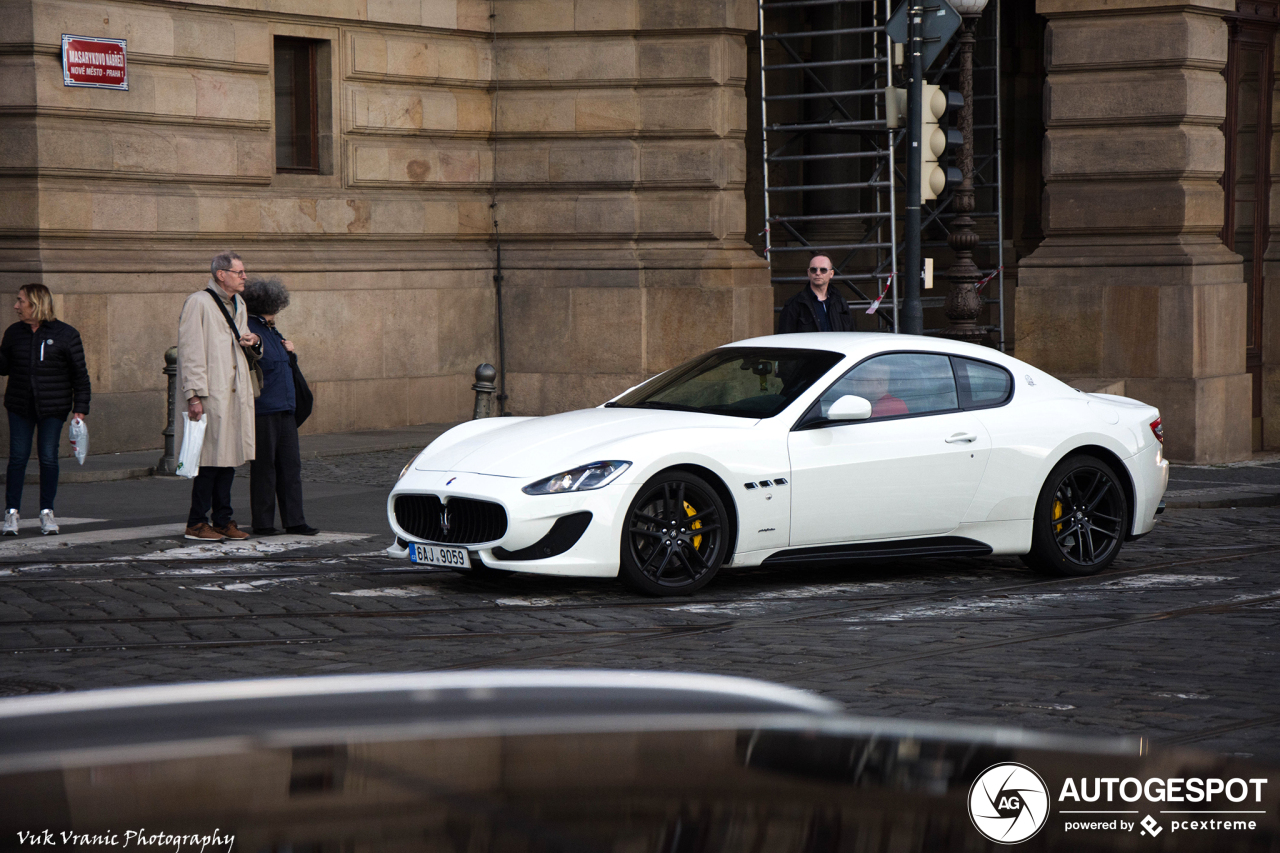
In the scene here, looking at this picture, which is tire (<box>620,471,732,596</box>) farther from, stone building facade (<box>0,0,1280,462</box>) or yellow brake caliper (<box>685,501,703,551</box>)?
stone building facade (<box>0,0,1280,462</box>)

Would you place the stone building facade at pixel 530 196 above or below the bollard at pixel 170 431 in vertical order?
above

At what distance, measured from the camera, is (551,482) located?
892 centimetres

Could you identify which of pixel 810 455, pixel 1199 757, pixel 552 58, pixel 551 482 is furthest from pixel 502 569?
pixel 552 58

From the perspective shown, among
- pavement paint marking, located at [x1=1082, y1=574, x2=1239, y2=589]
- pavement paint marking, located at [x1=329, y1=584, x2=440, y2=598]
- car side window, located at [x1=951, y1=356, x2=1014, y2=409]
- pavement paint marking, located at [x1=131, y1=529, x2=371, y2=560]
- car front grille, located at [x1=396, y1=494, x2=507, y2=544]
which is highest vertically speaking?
car side window, located at [x1=951, y1=356, x2=1014, y2=409]

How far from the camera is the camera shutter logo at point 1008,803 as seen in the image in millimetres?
1723

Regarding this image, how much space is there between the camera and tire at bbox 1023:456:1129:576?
998cm

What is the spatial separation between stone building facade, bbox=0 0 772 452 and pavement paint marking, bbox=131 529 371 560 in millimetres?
5563

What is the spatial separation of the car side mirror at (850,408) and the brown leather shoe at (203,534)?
4.08 meters

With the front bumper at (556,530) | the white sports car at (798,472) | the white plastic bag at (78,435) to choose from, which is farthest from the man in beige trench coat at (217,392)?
the front bumper at (556,530)

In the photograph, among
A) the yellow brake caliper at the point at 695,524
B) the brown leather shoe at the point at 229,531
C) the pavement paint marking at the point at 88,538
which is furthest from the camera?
the brown leather shoe at the point at 229,531

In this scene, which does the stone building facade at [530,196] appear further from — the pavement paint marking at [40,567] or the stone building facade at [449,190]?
the pavement paint marking at [40,567]

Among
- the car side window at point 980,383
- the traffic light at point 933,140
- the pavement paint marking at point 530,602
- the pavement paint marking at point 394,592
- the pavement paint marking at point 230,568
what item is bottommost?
the pavement paint marking at point 530,602

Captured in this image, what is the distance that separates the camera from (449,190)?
64.4ft

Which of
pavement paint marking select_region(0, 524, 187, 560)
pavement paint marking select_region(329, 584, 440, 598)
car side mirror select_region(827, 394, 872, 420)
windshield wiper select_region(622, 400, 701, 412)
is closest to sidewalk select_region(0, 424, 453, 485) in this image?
pavement paint marking select_region(0, 524, 187, 560)
